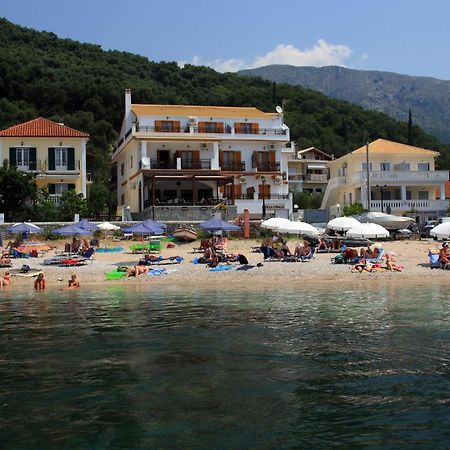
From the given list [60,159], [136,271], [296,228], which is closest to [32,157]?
[60,159]

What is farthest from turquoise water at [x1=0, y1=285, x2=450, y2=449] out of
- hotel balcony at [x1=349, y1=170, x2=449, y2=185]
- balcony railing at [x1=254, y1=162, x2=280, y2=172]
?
balcony railing at [x1=254, y1=162, x2=280, y2=172]

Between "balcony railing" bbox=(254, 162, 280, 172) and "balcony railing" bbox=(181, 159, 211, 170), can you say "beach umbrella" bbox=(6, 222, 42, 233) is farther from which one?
"balcony railing" bbox=(254, 162, 280, 172)

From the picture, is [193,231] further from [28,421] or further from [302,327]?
[28,421]

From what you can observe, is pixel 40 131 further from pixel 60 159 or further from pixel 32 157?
pixel 60 159

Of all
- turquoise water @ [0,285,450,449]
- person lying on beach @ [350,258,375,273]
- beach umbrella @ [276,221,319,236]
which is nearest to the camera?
turquoise water @ [0,285,450,449]

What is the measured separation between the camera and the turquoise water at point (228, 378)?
826cm

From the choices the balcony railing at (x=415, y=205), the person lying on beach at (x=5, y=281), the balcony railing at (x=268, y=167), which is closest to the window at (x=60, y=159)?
the balcony railing at (x=268, y=167)

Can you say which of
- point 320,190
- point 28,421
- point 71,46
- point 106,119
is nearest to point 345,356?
point 28,421

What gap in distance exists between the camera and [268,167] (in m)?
54.1

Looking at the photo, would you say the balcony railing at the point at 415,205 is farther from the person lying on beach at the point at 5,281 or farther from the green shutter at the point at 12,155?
the person lying on beach at the point at 5,281

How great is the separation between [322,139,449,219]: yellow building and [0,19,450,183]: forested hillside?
8526 mm

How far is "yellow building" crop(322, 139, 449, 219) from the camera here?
50.7 meters

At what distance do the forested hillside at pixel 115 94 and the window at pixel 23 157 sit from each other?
64.3 feet

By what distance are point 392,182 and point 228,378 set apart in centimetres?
4469
